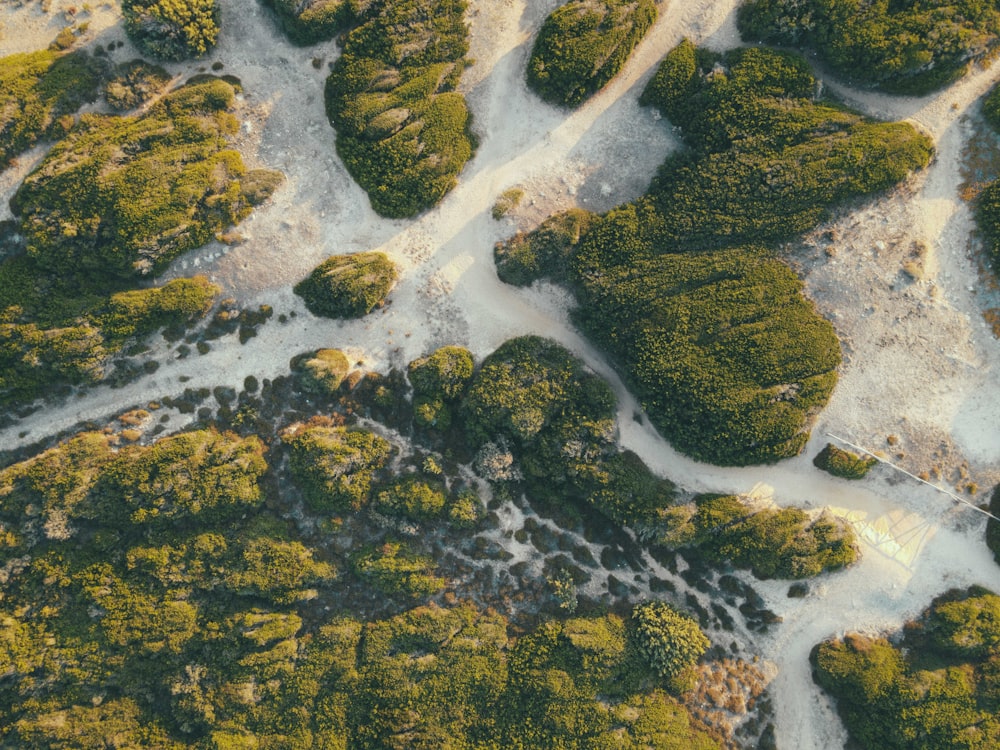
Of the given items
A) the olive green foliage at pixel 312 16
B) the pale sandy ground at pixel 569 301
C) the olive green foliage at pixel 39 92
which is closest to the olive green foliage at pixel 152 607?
the pale sandy ground at pixel 569 301

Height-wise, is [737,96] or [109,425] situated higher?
[737,96]

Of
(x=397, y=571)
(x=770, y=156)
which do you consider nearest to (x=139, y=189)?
(x=397, y=571)

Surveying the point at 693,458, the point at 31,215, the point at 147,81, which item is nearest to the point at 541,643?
the point at 693,458

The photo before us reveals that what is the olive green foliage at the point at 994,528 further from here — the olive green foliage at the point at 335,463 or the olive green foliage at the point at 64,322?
the olive green foliage at the point at 64,322

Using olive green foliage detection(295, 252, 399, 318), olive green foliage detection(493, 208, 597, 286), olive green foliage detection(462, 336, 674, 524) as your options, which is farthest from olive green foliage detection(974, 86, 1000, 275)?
olive green foliage detection(295, 252, 399, 318)

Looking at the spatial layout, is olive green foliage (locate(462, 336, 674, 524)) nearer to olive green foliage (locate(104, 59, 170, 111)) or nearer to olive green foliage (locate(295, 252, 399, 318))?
olive green foliage (locate(295, 252, 399, 318))

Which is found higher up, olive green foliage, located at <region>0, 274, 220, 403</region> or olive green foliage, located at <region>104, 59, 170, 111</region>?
olive green foliage, located at <region>104, 59, 170, 111</region>

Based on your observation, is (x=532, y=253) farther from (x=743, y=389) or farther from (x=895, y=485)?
(x=895, y=485)
